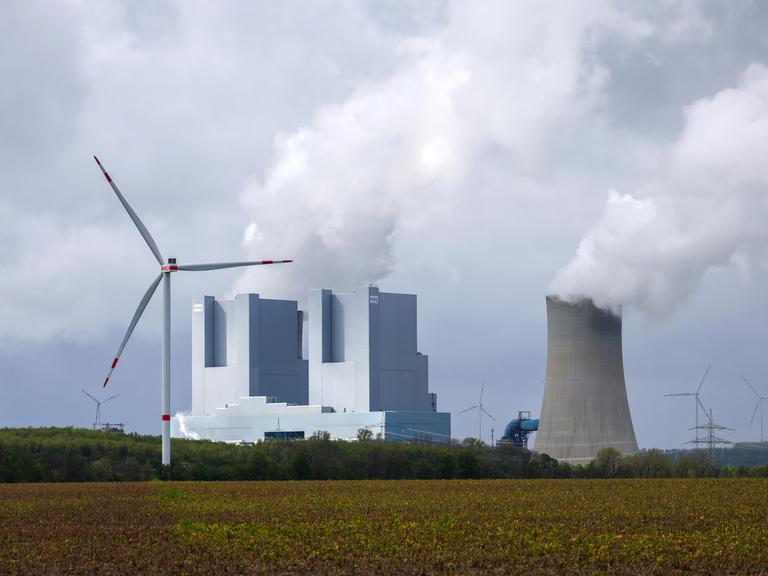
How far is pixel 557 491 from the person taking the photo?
35.2 meters

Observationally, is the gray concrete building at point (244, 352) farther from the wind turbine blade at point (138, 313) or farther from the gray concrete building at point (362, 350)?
the wind turbine blade at point (138, 313)

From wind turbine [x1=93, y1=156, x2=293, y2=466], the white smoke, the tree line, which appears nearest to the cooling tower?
the tree line

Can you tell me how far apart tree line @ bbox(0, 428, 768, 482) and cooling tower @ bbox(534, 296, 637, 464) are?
1.07 meters

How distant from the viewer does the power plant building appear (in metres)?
76.6

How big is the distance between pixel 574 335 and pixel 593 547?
138 feet

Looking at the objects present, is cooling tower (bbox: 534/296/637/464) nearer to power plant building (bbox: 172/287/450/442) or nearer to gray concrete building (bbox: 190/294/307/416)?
power plant building (bbox: 172/287/450/442)

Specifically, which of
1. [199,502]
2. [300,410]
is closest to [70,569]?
[199,502]

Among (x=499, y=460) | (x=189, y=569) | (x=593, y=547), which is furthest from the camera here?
(x=499, y=460)

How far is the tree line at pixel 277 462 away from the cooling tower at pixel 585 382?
1.07m

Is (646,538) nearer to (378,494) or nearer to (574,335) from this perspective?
(378,494)

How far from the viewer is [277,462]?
188 ft

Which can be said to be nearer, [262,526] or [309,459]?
[262,526]

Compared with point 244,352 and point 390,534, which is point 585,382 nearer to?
point 244,352

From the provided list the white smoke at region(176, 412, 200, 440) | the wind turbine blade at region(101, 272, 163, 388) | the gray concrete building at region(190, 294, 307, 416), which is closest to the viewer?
the wind turbine blade at region(101, 272, 163, 388)
